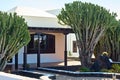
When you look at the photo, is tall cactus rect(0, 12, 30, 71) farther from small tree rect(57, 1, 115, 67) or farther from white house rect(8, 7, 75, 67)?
white house rect(8, 7, 75, 67)

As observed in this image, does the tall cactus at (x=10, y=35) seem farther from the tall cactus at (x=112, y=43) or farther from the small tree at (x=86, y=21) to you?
the tall cactus at (x=112, y=43)

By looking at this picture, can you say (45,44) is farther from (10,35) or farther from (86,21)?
(10,35)

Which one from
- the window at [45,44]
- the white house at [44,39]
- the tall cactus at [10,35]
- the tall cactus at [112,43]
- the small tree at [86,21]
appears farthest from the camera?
the window at [45,44]

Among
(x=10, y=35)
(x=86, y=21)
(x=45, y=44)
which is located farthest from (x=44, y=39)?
(x=10, y=35)

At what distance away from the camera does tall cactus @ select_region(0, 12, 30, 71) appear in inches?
696

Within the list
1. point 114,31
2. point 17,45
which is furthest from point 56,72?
point 114,31

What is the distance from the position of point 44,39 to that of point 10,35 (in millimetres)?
8192

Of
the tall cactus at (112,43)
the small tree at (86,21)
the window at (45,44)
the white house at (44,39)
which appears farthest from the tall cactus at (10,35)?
the tall cactus at (112,43)

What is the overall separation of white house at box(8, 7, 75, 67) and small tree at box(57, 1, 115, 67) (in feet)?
7.81

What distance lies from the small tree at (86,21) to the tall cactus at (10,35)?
3.56 meters

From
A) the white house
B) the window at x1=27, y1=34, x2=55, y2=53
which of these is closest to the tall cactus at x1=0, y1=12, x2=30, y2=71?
the white house

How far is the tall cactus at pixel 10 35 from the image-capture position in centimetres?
1769

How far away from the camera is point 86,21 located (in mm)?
19969

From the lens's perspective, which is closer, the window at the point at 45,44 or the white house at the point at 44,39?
the white house at the point at 44,39
